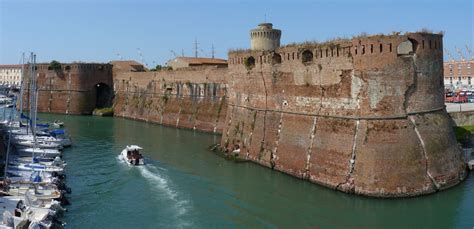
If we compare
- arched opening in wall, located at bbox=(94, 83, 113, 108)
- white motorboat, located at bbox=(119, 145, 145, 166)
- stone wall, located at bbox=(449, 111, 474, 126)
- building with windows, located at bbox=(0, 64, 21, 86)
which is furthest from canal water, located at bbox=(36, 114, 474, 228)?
building with windows, located at bbox=(0, 64, 21, 86)

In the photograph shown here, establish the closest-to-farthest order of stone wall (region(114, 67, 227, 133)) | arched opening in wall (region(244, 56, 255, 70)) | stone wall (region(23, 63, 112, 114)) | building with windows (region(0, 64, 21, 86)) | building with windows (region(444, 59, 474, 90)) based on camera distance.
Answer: arched opening in wall (region(244, 56, 255, 70))
stone wall (region(114, 67, 227, 133))
stone wall (region(23, 63, 112, 114))
building with windows (region(444, 59, 474, 90))
building with windows (region(0, 64, 21, 86))

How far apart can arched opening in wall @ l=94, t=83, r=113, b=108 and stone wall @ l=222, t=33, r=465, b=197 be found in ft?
155

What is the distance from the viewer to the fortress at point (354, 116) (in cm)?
2480

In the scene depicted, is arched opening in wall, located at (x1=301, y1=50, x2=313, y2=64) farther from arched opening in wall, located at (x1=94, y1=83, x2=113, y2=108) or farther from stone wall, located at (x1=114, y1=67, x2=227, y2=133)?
arched opening in wall, located at (x1=94, y1=83, x2=113, y2=108)

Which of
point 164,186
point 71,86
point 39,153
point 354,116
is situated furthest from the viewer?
point 71,86

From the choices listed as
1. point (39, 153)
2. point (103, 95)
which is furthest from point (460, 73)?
point (39, 153)

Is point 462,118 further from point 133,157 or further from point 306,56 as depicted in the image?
point 133,157

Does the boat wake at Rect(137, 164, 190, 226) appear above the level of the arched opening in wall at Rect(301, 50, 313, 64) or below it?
below

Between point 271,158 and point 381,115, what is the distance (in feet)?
29.1

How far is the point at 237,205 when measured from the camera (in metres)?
24.2

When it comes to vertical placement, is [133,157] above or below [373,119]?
below

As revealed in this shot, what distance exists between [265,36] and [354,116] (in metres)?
19.5

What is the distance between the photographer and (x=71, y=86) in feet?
235

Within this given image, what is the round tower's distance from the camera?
144 ft
